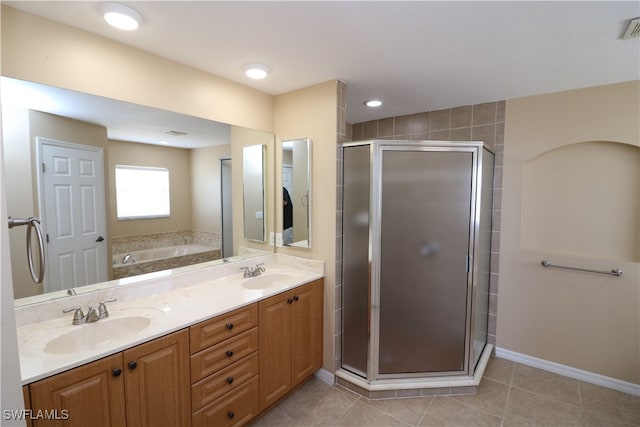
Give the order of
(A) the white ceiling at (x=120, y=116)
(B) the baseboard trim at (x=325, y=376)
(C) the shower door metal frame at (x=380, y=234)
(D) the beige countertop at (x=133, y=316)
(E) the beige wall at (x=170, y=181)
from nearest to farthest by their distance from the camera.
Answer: (D) the beige countertop at (x=133, y=316)
(A) the white ceiling at (x=120, y=116)
(E) the beige wall at (x=170, y=181)
(C) the shower door metal frame at (x=380, y=234)
(B) the baseboard trim at (x=325, y=376)

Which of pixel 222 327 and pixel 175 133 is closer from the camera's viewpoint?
pixel 222 327

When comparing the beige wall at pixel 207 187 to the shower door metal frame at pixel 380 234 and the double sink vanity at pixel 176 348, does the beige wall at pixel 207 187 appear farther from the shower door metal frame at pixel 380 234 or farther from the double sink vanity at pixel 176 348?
the shower door metal frame at pixel 380 234

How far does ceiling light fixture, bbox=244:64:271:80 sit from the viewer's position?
1.95 metres

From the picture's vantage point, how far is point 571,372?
2.42 meters

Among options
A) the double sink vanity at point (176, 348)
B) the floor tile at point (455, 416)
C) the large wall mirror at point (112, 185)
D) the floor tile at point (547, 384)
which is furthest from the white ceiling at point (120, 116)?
the floor tile at point (547, 384)

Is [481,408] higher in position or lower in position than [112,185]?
lower

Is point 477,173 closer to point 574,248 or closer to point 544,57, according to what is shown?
point 544,57

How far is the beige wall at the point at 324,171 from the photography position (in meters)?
2.24

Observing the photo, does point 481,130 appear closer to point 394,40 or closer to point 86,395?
point 394,40

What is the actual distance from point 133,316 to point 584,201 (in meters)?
3.37

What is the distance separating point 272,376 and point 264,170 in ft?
5.39

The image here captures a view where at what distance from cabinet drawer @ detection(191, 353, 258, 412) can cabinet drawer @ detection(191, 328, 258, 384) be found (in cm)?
3

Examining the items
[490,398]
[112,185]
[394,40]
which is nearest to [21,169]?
[112,185]

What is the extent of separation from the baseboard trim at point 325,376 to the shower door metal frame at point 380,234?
11.7 inches
